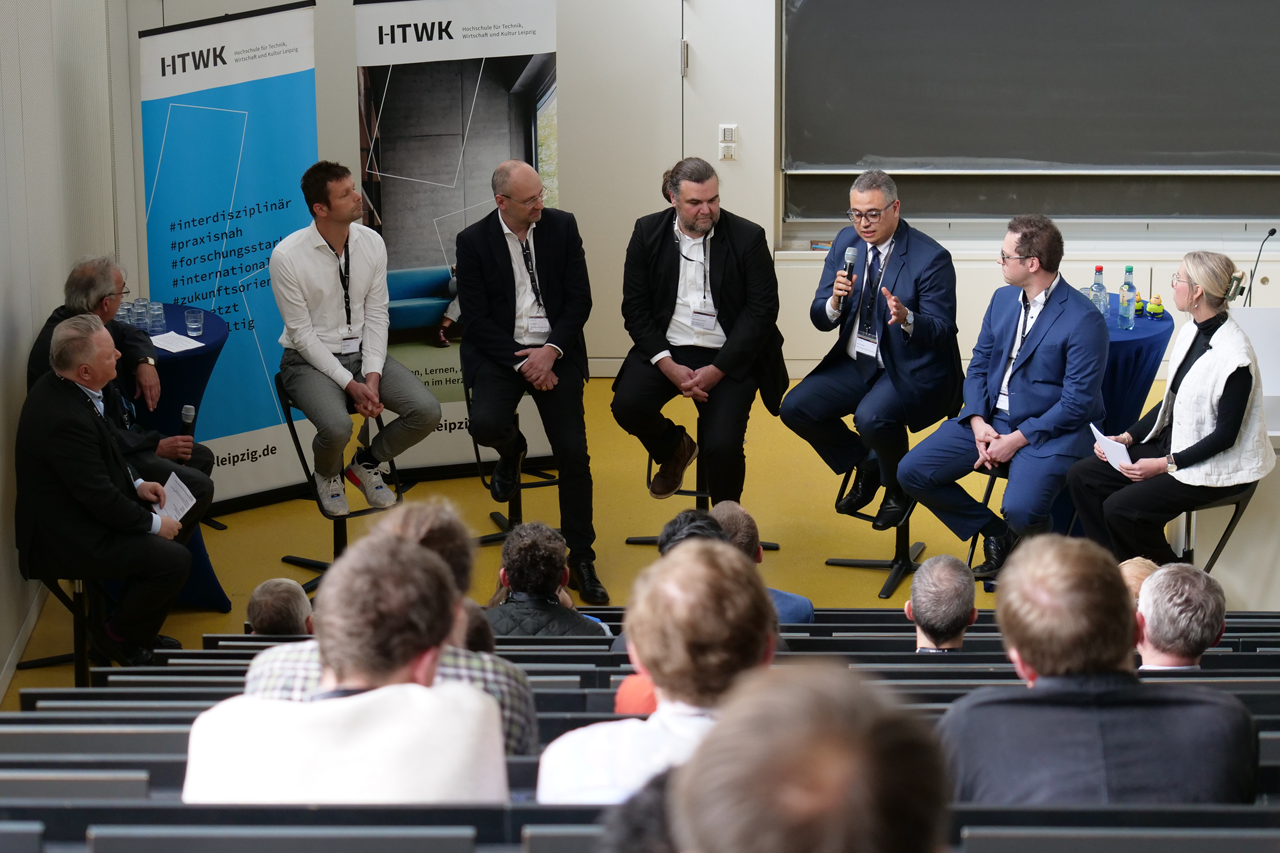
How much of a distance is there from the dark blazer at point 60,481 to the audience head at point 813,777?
3.34 metres

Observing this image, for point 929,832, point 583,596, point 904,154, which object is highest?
point 904,154

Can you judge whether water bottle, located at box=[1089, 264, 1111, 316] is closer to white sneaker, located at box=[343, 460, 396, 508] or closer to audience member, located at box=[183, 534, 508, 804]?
white sneaker, located at box=[343, 460, 396, 508]

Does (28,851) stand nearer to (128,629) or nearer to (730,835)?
(730,835)

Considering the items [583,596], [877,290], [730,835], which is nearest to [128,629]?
[583,596]

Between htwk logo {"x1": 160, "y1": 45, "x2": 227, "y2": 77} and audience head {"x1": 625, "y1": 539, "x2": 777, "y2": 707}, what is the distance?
4316mm

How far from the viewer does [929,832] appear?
0.83 metres

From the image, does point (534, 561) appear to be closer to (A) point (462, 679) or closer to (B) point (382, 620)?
(A) point (462, 679)

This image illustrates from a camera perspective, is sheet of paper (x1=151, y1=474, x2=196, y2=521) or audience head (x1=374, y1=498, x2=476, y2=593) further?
sheet of paper (x1=151, y1=474, x2=196, y2=521)

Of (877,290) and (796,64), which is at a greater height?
(796,64)

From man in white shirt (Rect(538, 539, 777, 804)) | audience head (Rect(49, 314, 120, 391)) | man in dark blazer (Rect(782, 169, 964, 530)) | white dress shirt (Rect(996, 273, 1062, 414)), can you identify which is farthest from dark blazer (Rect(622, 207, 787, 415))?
man in white shirt (Rect(538, 539, 777, 804))

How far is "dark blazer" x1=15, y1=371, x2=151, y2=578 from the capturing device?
3676 mm

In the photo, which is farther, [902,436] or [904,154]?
[904,154]

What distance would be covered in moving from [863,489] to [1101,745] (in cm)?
334

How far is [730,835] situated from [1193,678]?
1.96 m
